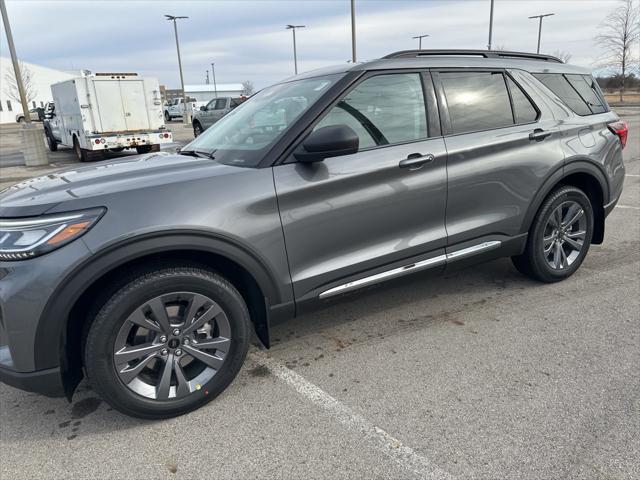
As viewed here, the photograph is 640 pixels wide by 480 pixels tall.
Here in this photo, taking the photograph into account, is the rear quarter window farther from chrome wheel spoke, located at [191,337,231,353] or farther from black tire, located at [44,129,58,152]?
black tire, located at [44,129,58,152]

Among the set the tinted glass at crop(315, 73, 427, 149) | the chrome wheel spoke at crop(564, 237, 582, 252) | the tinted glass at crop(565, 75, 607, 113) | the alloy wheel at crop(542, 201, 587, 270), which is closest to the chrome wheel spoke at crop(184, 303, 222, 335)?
the tinted glass at crop(315, 73, 427, 149)

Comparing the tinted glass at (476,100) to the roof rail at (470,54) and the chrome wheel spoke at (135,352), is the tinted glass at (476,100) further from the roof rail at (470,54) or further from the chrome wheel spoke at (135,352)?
the chrome wheel spoke at (135,352)

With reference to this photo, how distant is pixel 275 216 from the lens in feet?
8.86

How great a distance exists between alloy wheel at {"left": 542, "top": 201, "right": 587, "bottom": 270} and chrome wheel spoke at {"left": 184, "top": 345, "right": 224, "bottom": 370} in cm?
276

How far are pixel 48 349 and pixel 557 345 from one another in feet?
9.76

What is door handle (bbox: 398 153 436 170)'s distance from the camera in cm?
307

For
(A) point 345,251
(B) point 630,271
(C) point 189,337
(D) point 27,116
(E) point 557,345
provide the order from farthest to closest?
(D) point 27,116 < (B) point 630,271 < (E) point 557,345 < (A) point 345,251 < (C) point 189,337

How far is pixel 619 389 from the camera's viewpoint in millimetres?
2682

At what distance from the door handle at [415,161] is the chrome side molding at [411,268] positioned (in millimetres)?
645

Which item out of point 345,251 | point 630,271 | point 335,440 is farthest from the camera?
point 630,271

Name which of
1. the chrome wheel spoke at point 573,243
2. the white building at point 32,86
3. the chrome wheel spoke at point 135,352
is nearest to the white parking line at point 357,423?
the chrome wheel spoke at point 135,352

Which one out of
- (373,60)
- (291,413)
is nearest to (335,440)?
(291,413)

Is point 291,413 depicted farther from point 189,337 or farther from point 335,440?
point 189,337

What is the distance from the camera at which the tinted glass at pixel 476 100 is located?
3389 mm
